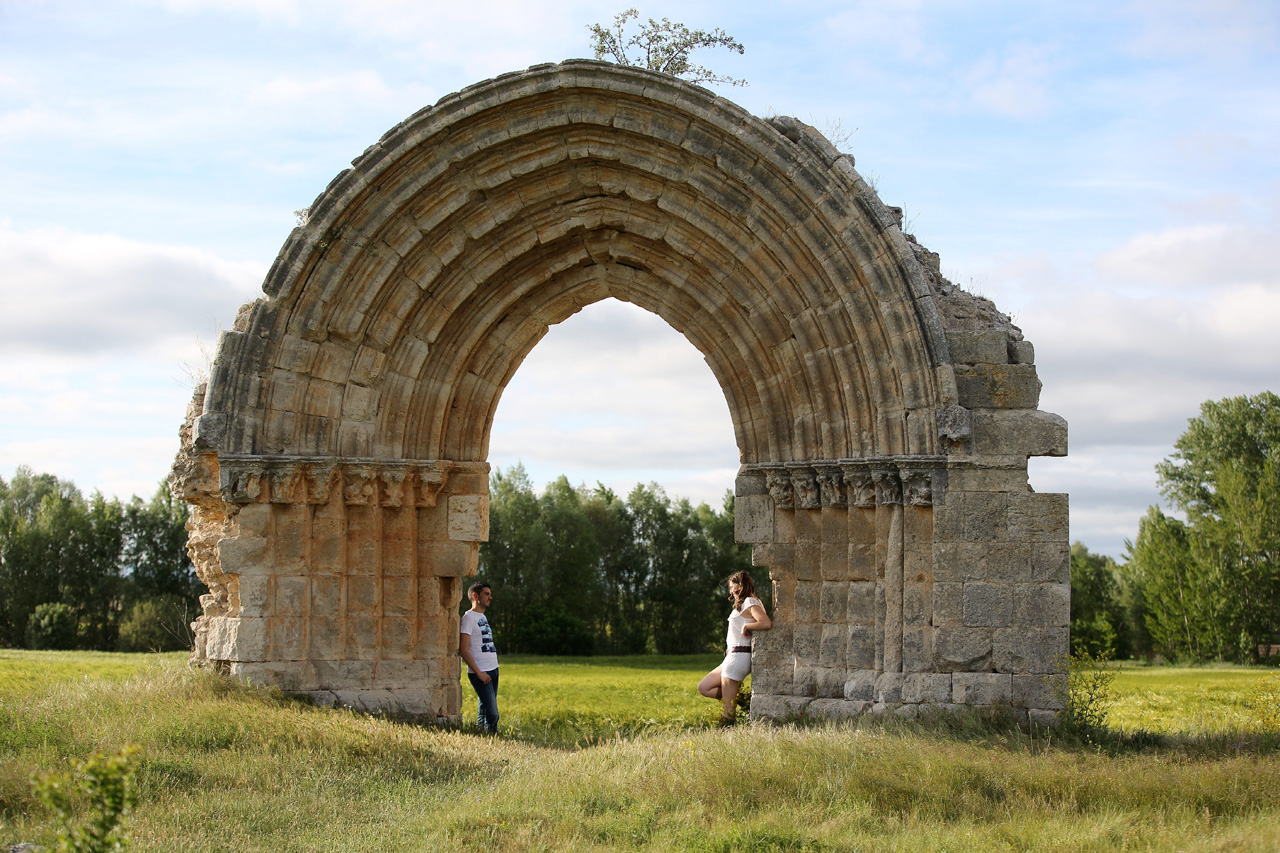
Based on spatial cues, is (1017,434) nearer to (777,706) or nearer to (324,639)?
(777,706)

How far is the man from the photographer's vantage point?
995 centimetres

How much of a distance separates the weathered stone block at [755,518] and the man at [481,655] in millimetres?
2398

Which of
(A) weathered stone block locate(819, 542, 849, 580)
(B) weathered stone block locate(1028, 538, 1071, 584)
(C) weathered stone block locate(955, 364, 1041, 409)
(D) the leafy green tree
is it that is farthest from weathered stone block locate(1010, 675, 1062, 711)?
(D) the leafy green tree

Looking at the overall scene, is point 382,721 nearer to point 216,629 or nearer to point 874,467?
point 216,629

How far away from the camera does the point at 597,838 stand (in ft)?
19.3

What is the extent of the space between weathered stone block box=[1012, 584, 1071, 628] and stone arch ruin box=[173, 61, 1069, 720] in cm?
2

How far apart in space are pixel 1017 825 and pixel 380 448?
6443mm

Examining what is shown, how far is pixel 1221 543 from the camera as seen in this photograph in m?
29.9

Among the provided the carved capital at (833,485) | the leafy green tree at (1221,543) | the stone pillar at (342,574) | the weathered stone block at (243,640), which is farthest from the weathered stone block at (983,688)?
the leafy green tree at (1221,543)

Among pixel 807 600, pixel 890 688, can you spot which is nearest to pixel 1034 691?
pixel 890 688

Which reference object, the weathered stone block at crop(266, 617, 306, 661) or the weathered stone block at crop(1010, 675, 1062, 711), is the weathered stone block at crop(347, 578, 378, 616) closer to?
the weathered stone block at crop(266, 617, 306, 661)

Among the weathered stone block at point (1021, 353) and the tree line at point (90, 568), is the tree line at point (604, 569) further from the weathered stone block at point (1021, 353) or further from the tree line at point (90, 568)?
the weathered stone block at point (1021, 353)

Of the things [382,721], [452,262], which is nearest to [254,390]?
[452,262]

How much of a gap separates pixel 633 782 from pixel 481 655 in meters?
3.47
